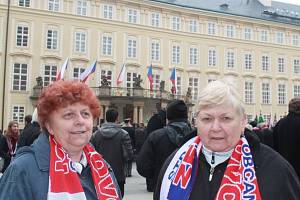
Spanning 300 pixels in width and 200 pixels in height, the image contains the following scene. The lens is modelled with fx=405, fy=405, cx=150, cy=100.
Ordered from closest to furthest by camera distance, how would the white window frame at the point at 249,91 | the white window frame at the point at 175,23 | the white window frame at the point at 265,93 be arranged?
the white window frame at the point at 175,23
the white window frame at the point at 249,91
the white window frame at the point at 265,93

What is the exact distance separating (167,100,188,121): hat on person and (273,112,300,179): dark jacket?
1714 mm

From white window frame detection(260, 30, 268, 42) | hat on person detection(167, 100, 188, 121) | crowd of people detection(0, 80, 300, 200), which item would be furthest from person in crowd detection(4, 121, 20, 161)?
white window frame detection(260, 30, 268, 42)

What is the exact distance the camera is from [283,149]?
255 inches

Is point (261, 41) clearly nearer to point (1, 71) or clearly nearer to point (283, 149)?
point (1, 71)

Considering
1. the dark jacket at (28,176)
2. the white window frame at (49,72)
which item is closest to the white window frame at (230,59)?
the white window frame at (49,72)

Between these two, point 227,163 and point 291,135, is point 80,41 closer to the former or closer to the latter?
point 291,135

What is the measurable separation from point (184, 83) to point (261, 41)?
11.1m

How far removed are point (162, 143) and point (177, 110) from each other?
0.53 metres

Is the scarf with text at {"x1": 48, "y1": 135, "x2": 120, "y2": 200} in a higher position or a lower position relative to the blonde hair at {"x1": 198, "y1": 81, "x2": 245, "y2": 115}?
lower

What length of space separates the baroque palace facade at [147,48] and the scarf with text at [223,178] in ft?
98.7

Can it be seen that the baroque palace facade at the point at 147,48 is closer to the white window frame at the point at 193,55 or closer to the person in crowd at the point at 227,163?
the white window frame at the point at 193,55

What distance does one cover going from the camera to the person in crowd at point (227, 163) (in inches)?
95.6

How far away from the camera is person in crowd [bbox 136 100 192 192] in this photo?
18.2 ft

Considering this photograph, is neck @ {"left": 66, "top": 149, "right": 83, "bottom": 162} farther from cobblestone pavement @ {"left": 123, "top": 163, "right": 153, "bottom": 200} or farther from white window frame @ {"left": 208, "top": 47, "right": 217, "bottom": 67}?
white window frame @ {"left": 208, "top": 47, "right": 217, "bottom": 67}
